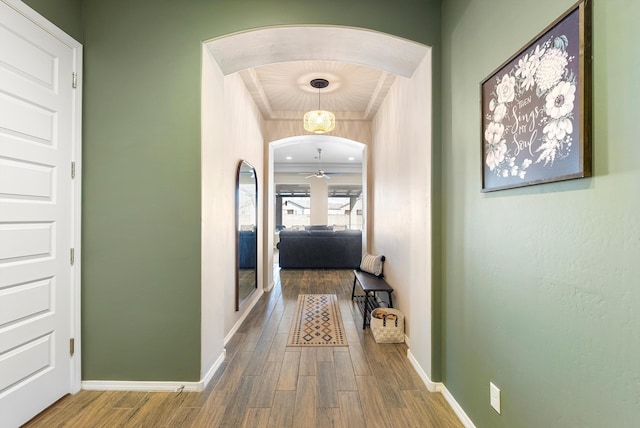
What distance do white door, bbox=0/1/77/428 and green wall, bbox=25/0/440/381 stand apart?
133 mm

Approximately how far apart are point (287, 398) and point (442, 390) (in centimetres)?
109

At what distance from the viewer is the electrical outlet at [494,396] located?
4.90 feet

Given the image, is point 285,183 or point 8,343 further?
point 285,183

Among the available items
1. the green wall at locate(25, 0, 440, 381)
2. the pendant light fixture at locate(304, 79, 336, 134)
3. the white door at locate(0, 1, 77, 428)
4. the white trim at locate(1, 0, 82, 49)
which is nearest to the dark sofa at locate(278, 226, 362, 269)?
the pendant light fixture at locate(304, 79, 336, 134)

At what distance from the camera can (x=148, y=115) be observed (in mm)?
2137

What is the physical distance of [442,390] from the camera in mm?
2109

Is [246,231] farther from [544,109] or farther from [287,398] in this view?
[544,109]

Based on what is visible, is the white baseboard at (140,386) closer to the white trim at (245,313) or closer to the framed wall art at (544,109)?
the white trim at (245,313)

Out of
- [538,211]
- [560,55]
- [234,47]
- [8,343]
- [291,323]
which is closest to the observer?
[560,55]

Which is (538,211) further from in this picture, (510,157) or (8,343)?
(8,343)

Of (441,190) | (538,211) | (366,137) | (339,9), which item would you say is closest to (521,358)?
(538,211)

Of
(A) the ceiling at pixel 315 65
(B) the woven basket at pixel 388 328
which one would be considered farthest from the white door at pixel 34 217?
(B) the woven basket at pixel 388 328

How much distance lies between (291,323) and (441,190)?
229 centimetres

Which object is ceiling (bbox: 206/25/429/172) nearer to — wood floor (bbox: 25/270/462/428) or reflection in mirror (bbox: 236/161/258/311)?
reflection in mirror (bbox: 236/161/258/311)
